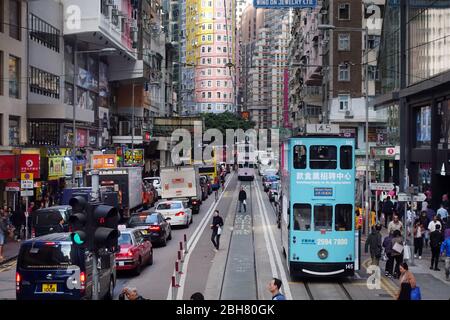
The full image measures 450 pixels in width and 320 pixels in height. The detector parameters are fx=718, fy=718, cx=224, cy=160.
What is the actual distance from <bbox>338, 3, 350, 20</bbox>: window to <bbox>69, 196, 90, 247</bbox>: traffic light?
5124 centimetres

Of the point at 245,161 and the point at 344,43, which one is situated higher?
the point at 344,43

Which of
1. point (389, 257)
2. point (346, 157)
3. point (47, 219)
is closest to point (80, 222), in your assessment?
point (346, 157)

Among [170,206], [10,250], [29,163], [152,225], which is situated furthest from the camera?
[170,206]

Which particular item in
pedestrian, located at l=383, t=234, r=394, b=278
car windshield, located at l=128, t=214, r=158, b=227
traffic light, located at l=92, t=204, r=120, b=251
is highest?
traffic light, located at l=92, t=204, r=120, b=251

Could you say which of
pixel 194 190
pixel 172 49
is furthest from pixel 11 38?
pixel 172 49

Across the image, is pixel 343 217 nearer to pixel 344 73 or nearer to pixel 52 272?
pixel 52 272

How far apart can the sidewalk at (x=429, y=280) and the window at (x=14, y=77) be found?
21.8 meters

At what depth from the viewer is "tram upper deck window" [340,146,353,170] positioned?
62.1 ft

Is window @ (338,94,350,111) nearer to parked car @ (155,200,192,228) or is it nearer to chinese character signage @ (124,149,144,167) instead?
chinese character signage @ (124,149,144,167)

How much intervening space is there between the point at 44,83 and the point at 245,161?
49.7m

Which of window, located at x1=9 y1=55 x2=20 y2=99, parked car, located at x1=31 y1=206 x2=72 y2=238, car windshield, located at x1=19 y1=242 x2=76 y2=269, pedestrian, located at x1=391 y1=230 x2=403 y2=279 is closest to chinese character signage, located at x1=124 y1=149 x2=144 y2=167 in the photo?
window, located at x1=9 y1=55 x2=20 y2=99

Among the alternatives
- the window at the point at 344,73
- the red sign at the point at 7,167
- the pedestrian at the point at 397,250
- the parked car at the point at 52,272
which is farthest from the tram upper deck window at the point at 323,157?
the window at the point at 344,73

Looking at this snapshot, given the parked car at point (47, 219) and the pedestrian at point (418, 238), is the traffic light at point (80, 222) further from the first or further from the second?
the pedestrian at point (418, 238)

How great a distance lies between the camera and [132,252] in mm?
19969
